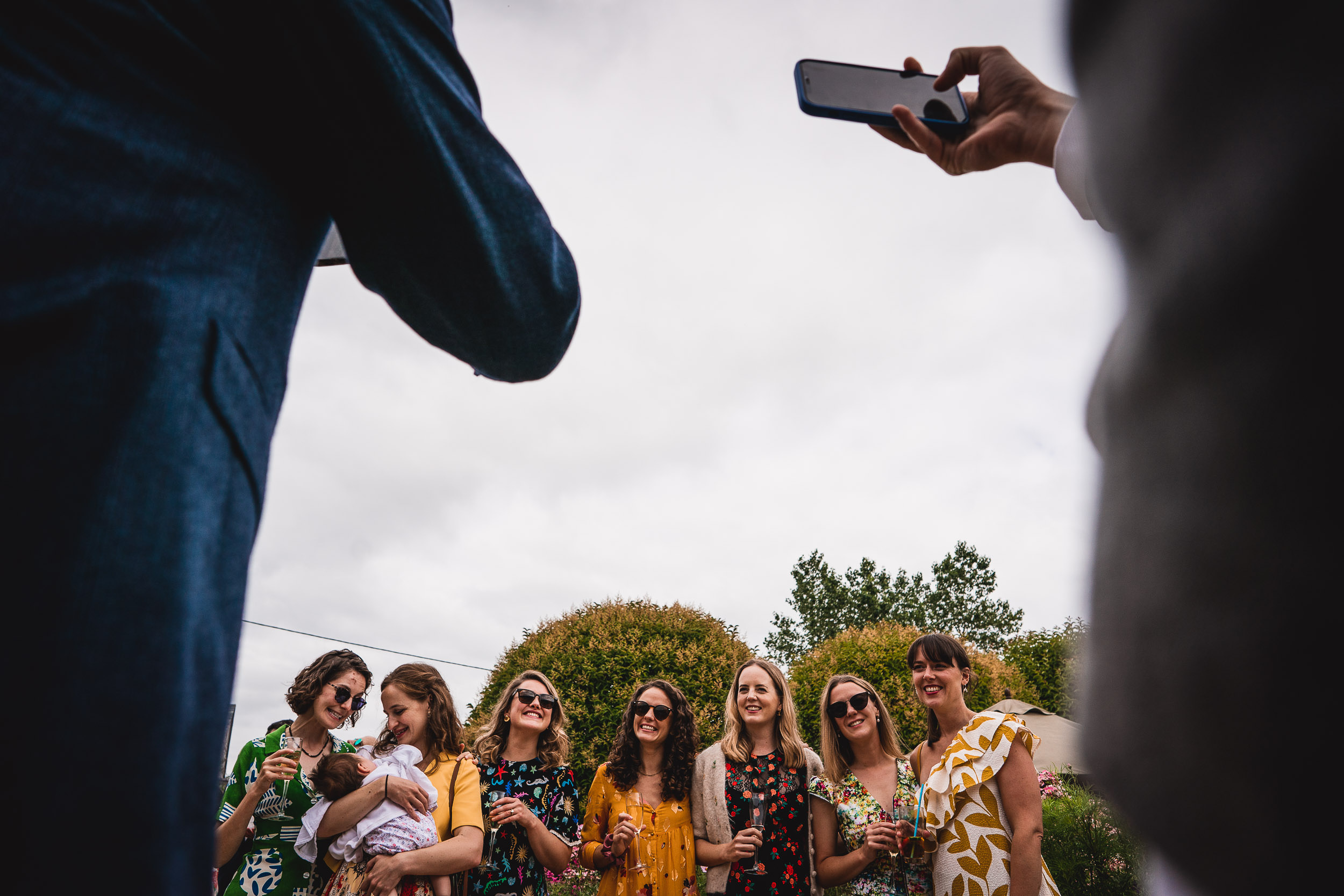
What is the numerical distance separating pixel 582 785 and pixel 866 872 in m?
4.45

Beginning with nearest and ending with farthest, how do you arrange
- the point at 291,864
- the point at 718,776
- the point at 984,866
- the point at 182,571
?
the point at 182,571, the point at 984,866, the point at 291,864, the point at 718,776

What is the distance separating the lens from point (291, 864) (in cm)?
406

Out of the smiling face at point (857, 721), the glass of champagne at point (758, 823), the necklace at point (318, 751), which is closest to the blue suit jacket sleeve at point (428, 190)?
the necklace at point (318, 751)

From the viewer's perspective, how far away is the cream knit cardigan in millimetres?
4621

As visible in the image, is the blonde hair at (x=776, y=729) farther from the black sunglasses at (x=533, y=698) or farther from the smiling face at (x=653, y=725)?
the black sunglasses at (x=533, y=698)

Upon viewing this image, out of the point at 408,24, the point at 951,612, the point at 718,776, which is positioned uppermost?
the point at 951,612

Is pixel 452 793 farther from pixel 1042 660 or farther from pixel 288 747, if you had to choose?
pixel 1042 660

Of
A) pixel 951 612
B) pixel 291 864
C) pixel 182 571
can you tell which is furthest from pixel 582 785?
pixel 951 612

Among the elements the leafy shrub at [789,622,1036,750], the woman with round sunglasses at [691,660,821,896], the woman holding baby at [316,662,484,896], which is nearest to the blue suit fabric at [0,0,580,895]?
the woman holding baby at [316,662,484,896]

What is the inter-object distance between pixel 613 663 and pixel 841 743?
3835mm

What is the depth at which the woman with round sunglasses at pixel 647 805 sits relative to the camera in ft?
15.1

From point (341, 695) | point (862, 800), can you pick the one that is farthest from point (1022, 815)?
point (341, 695)

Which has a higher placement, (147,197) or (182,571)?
(147,197)

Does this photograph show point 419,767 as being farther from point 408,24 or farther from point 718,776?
point 408,24
